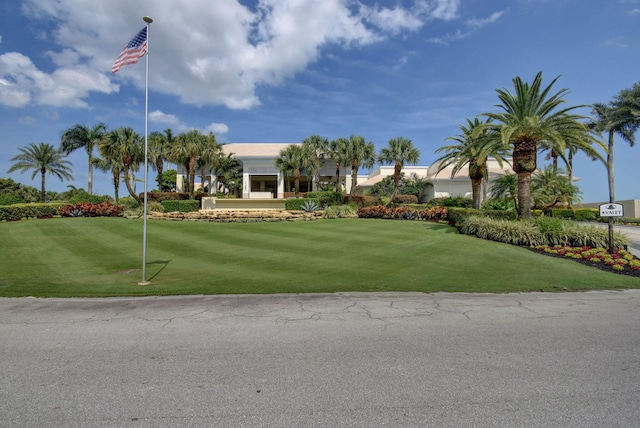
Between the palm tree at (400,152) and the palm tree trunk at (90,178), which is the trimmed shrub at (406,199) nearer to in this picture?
the palm tree at (400,152)

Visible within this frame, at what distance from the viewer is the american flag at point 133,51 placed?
968 cm

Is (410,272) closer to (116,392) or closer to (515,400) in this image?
(515,400)

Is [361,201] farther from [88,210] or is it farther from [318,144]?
[88,210]

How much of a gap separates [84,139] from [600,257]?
5087 cm

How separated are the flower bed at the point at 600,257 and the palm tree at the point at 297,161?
27.2m

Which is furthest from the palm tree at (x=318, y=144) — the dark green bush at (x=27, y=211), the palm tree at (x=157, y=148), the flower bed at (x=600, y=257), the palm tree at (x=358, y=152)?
the flower bed at (x=600, y=257)

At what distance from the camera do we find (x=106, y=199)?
36281mm

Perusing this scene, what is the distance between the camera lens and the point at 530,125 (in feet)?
53.6

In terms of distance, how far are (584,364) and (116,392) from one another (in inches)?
215

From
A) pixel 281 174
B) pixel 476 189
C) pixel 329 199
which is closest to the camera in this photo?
pixel 476 189

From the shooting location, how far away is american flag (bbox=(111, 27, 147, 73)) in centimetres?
968

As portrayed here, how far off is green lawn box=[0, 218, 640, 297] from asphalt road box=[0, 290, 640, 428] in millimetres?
1913

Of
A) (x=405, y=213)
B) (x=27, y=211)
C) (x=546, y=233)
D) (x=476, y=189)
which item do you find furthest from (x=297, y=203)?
(x=27, y=211)

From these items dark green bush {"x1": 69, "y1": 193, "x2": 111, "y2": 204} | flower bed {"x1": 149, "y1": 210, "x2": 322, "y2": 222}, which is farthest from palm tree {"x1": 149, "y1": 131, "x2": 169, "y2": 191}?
flower bed {"x1": 149, "y1": 210, "x2": 322, "y2": 222}
